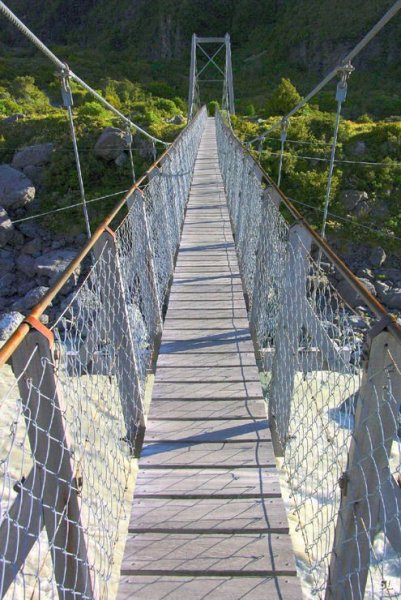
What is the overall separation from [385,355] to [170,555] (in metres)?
0.89

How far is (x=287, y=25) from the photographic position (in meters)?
28.6

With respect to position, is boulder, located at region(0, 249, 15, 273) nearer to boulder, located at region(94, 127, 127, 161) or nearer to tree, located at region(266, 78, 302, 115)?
boulder, located at region(94, 127, 127, 161)

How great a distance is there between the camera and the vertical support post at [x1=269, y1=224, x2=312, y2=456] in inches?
68.4

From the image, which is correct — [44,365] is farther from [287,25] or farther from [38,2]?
[38,2]

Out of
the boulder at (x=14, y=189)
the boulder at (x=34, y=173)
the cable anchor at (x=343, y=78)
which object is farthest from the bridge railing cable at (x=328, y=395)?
the boulder at (x=34, y=173)

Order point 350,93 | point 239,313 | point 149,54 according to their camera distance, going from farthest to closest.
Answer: point 149,54, point 350,93, point 239,313

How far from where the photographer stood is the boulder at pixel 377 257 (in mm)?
9461

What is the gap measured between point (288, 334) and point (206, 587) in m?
0.84

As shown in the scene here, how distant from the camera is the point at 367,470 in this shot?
1.08 m

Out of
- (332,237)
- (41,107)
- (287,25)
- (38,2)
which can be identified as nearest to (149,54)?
(287,25)

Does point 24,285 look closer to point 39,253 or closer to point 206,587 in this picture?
point 39,253

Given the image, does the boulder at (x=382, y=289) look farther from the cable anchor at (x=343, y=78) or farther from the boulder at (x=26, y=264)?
the boulder at (x=26, y=264)

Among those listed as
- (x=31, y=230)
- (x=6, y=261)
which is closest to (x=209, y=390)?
(x=6, y=261)

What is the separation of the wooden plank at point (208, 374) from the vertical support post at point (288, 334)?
26 centimetres
